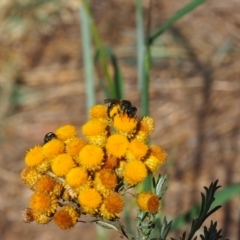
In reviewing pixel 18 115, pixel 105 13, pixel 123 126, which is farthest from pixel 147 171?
pixel 105 13

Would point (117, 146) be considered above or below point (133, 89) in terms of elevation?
below

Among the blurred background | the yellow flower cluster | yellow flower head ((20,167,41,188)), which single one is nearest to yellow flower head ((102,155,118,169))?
the yellow flower cluster

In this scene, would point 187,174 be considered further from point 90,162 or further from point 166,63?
point 90,162

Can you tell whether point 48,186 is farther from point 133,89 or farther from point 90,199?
point 133,89

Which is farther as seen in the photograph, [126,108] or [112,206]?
[126,108]

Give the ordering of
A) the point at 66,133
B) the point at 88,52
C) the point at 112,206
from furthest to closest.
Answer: the point at 88,52
the point at 66,133
the point at 112,206

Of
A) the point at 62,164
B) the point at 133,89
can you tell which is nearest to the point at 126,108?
the point at 62,164

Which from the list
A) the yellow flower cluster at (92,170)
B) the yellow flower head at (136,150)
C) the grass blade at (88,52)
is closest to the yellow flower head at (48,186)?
the yellow flower cluster at (92,170)

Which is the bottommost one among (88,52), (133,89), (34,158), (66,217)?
(66,217)
